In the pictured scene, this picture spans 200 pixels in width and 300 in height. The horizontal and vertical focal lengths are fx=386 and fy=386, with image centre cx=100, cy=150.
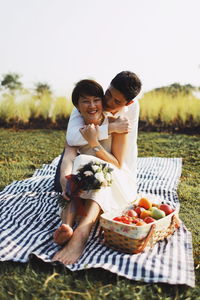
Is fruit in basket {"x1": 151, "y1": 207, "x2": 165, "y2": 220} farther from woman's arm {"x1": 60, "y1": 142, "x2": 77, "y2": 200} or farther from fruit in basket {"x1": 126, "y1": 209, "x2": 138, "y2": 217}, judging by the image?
woman's arm {"x1": 60, "y1": 142, "x2": 77, "y2": 200}

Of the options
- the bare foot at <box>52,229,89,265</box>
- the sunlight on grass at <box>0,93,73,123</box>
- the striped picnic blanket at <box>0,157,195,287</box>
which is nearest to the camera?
the striped picnic blanket at <box>0,157,195,287</box>

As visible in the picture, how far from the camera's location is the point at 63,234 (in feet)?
10.1

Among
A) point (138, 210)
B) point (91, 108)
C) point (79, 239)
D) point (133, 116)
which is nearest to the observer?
point (79, 239)

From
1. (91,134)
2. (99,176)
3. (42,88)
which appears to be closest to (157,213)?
(99,176)

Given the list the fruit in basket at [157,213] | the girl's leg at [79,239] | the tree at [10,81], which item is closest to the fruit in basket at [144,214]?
the fruit in basket at [157,213]

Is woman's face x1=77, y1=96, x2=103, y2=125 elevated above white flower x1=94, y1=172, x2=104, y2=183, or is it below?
above

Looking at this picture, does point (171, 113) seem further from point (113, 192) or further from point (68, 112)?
point (113, 192)

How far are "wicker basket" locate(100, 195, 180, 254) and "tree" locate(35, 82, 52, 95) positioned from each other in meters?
9.12

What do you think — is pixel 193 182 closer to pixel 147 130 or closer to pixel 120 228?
pixel 120 228

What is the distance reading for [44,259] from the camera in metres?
2.92

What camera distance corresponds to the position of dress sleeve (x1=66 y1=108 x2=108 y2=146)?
12.2ft

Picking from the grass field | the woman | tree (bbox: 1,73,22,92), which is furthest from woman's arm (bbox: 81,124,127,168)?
tree (bbox: 1,73,22,92)

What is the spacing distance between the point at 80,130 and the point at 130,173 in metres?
0.73

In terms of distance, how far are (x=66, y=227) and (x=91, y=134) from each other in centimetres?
96
